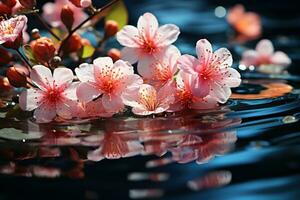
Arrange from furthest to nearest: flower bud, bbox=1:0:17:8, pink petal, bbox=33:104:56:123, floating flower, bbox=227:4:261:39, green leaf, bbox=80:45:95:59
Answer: floating flower, bbox=227:4:261:39
green leaf, bbox=80:45:95:59
flower bud, bbox=1:0:17:8
pink petal, bbox=33:104:56:123

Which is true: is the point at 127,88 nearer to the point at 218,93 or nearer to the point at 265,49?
the point at 218,93

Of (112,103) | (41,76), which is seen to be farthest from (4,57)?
(112,103)

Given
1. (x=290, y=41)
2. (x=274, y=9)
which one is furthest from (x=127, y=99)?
(x=274, y=9)

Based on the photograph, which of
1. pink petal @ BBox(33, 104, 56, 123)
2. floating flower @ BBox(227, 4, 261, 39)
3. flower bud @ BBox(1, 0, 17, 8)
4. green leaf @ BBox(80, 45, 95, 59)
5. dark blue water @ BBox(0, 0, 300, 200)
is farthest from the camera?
floating flower @ BBox(227, 4, 261, 39)

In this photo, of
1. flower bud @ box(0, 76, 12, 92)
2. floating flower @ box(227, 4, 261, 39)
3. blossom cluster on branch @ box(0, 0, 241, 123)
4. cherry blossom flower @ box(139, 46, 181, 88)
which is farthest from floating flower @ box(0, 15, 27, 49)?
floating flower @ box(227, 4, 261, 39)

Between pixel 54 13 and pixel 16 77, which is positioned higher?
pixel 54 13

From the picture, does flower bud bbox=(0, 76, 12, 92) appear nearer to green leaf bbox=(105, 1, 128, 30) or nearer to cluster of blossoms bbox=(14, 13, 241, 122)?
cluster of blossoms bbox=(14, 13, 241, 122)

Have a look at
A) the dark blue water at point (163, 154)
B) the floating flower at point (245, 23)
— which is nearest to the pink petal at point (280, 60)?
the dark blue water at point (163, 154)
